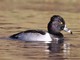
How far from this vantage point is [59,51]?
16062 mm

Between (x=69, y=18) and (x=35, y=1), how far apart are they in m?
7.31

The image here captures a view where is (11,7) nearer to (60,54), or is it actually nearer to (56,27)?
(56,27)

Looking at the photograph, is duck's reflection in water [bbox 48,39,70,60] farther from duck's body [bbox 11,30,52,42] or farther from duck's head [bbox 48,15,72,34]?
duck's head [bbox 48,15,72,34]

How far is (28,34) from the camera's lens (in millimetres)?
18047

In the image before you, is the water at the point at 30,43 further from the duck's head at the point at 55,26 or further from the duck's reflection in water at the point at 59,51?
the duck's head at the point at 55,26

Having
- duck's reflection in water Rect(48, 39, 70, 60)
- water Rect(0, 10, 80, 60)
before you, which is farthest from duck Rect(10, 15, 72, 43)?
duck's reflection in water Rect(48, 39, 70, 60)

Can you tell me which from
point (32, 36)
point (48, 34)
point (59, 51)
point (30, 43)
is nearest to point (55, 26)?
point (48, 34)

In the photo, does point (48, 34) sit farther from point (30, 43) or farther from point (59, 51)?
point (59, 51)

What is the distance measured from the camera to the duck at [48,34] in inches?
710

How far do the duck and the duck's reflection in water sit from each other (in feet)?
1.43

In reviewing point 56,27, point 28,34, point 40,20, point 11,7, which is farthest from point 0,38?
point 11,7

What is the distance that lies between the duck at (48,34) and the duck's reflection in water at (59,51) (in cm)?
44

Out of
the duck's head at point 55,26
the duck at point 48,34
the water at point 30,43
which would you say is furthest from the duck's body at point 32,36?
the duck's head at point 55,26

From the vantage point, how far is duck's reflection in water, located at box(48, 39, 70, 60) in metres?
15.0
